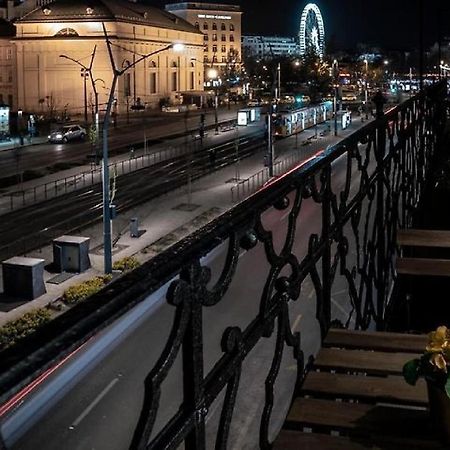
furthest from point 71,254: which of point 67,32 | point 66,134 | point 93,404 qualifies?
point 67,32

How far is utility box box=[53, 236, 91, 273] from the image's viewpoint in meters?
20.9

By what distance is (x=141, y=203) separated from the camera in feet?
105

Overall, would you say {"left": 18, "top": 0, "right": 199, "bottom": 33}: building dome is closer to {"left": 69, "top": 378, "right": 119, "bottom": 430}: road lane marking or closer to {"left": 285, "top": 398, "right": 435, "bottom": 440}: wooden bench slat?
{"left": 69, "top": 378, "right": 119, "bottom": 430}: road lane marking

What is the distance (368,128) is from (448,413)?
6.44 feet

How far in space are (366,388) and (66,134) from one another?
52.4 m

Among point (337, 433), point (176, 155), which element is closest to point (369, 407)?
point (337, 433)

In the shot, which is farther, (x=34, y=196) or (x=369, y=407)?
(x=34, y=196)

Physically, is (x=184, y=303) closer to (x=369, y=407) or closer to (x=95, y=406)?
(x=369, y=407)

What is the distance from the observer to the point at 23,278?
1831cm

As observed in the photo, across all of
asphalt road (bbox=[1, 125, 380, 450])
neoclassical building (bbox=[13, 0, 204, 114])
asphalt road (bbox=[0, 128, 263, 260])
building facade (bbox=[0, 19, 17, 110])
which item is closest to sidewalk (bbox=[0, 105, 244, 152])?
neoclassical building (bbox=[13, 0, 204, 114])

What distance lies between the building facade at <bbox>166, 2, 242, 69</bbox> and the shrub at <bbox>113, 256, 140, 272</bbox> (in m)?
108

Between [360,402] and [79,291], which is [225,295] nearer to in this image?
[360,402]

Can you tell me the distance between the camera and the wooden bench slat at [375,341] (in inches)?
140

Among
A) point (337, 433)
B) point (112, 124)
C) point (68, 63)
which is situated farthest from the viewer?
point (68, 63)
